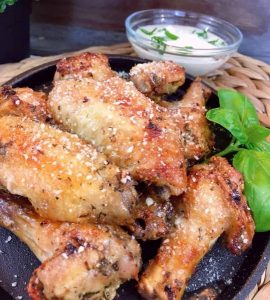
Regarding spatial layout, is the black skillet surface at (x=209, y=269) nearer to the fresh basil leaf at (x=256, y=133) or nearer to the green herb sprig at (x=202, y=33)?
the fresh basil leaf at (x=256, y=133)

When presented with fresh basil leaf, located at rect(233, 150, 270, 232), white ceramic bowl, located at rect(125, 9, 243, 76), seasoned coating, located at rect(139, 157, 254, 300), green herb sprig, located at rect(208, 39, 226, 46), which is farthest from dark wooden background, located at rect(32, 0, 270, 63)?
seasoned coating, located at rect(139, 157, 254, 300)

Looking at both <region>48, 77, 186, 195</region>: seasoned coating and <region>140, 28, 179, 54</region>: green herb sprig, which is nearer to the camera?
<region>48, 77, 186, 195</region>: seasoned coating

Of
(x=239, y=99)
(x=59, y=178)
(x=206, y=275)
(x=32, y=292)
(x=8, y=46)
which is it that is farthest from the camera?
(x=8, y=46)

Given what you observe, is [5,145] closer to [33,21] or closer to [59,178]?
[59,178]

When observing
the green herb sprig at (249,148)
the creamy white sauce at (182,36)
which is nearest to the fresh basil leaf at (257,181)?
the green herb sprig at (249,148)

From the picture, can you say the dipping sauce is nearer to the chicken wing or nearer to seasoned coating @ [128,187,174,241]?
the chicken wing

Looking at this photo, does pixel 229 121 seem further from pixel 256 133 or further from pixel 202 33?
pixel 202 33

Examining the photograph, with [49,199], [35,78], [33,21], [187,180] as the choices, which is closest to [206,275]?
[187,180]

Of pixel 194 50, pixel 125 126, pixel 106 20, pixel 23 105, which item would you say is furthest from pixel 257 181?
pixel 106 20
